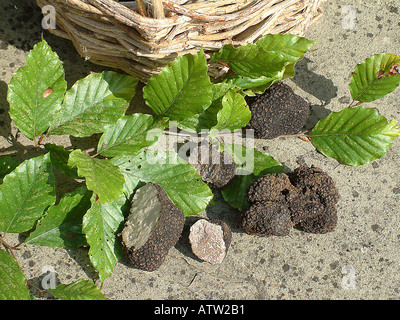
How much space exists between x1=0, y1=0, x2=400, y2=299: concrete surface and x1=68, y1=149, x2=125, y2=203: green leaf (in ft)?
0.72

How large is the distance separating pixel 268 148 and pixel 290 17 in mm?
365

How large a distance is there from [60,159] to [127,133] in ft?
0.58

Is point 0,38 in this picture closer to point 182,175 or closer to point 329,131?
point 182,175

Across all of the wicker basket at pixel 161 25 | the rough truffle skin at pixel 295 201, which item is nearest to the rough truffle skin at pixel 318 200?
the rough truffle skin at pixel 295 201

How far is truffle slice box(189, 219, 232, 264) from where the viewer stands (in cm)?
125

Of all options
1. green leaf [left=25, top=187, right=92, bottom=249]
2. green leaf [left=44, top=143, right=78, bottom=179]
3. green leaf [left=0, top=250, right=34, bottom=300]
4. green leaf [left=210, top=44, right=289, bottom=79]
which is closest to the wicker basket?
green leaf [left=210, top=44, right=289, bottom=79]

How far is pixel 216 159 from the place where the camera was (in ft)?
4.25

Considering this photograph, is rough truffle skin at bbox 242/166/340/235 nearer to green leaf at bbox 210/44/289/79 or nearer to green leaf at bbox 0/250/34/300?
green leaf at bbox 210/44/289/79

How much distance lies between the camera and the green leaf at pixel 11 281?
3.68 ft

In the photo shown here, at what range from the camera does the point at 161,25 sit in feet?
3.46

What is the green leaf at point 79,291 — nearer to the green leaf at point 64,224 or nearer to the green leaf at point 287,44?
the green leaf at point 64,224

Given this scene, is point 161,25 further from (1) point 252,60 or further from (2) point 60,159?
(2) point 60,159

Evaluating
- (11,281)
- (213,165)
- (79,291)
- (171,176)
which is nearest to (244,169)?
(213,165)

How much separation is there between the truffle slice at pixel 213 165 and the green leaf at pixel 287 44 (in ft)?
0.99
